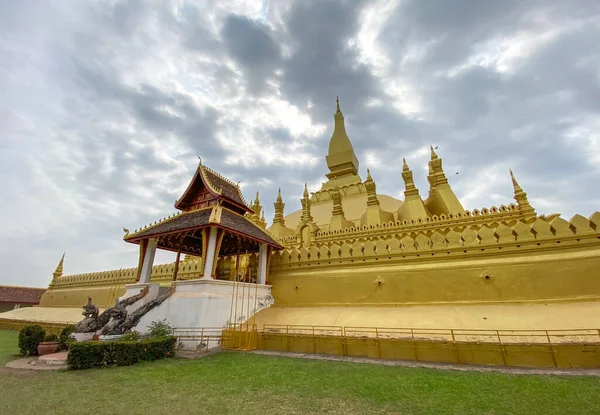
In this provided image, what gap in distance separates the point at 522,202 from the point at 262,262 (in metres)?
13.3

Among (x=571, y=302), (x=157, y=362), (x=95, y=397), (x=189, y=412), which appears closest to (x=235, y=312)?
(x=157, y=362)

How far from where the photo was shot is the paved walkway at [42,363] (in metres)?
7.52

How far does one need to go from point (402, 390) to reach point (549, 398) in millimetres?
2317

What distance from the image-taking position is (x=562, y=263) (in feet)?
27.9

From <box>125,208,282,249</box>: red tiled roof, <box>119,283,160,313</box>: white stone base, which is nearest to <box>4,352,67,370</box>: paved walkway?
<box>119,283,160,313</box>: white stone base

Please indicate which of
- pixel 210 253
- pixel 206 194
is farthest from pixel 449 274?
pixel 206 194

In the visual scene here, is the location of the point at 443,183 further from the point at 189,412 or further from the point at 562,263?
the point at 189,412

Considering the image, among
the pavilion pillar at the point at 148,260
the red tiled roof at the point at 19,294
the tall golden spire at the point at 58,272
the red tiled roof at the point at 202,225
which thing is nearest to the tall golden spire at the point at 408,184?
the red tiled roof at the point at 202,225

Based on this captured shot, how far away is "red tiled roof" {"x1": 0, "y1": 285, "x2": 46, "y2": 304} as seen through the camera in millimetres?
29328

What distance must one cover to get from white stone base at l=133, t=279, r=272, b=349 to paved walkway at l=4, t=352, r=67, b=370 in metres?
2.35

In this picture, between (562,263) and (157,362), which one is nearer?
(157,362)

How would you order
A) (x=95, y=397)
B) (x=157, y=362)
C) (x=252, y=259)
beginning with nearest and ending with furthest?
(x=95, y=397) < (x=157, y=362) < (x=252, y=259)

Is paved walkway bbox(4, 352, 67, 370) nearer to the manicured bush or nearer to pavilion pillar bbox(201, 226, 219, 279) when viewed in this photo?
the manicured bush

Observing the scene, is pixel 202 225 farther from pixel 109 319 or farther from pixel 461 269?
pixel 461 269
